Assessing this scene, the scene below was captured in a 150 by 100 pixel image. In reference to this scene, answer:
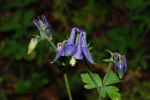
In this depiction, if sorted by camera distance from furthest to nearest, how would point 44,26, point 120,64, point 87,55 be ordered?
point 44,26, point 120,64, point 87,55

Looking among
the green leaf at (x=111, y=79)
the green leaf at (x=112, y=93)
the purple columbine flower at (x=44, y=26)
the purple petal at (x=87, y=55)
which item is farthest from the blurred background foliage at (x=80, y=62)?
the purple petal at (x=87, y=55)

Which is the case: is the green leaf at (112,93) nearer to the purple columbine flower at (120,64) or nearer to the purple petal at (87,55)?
the purple columbine flower at (120,64)


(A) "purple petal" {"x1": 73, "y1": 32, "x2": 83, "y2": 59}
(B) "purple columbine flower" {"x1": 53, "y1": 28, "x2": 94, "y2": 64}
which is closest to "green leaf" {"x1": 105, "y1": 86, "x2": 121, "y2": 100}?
(B) "purple columbine flower" {"x1": 53, "y1": 28, "x2": 94, "y2": 64}

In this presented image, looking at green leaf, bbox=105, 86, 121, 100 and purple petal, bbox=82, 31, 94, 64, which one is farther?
green leaf, bbox=105, 86, 121, 100

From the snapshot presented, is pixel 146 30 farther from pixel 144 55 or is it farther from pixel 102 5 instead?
pixel 102 5

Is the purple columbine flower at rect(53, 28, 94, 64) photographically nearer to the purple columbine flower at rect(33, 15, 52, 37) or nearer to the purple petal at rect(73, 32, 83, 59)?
the purple petal at rect(73, 32, 83, 59)

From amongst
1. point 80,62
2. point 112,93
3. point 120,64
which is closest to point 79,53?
point 120,64

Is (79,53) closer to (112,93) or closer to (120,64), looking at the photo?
(120,64)

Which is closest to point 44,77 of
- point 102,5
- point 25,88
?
point 25,88

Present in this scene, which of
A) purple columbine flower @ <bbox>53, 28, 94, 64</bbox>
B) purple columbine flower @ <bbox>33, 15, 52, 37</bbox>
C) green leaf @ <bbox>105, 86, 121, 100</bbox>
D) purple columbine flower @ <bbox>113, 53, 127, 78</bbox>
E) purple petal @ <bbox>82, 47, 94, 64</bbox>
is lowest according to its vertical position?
green leaf @ <bbox>105, 86, 121, 100</bbox>
